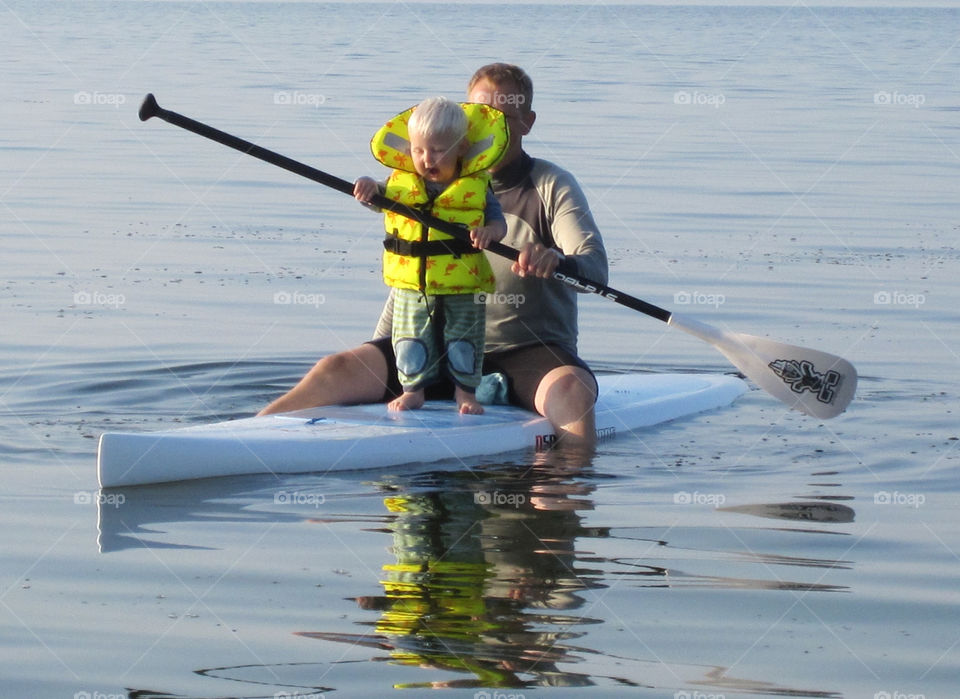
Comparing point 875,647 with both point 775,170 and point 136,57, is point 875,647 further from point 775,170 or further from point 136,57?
point 136,57

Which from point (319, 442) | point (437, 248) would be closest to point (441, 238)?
point (437, 248)

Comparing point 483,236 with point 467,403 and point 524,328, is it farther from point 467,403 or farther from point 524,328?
point 467,403

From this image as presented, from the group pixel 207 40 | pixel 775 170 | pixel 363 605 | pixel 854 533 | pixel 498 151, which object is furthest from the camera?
pixel 207 40

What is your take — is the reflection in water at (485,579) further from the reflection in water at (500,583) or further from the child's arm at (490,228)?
the child's arm at (490,228)

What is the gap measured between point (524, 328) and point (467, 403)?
1.28 feet

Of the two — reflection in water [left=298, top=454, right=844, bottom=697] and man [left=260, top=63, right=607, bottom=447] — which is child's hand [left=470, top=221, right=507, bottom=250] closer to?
man [left=260, top=63, right=607, bottom=447]

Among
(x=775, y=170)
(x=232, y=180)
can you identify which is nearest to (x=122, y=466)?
(x=232, y=180)

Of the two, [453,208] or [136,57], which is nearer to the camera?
[453,208]

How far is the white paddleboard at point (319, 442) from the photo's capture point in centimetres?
537

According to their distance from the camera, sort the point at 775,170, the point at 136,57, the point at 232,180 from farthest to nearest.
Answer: the point at 136,57 < the point at 775,170 < the point at 232,180

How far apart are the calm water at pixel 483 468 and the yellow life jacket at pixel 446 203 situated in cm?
74

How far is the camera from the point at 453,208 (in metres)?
5.73

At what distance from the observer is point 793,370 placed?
6.42 metres

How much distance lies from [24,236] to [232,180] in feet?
10.4
